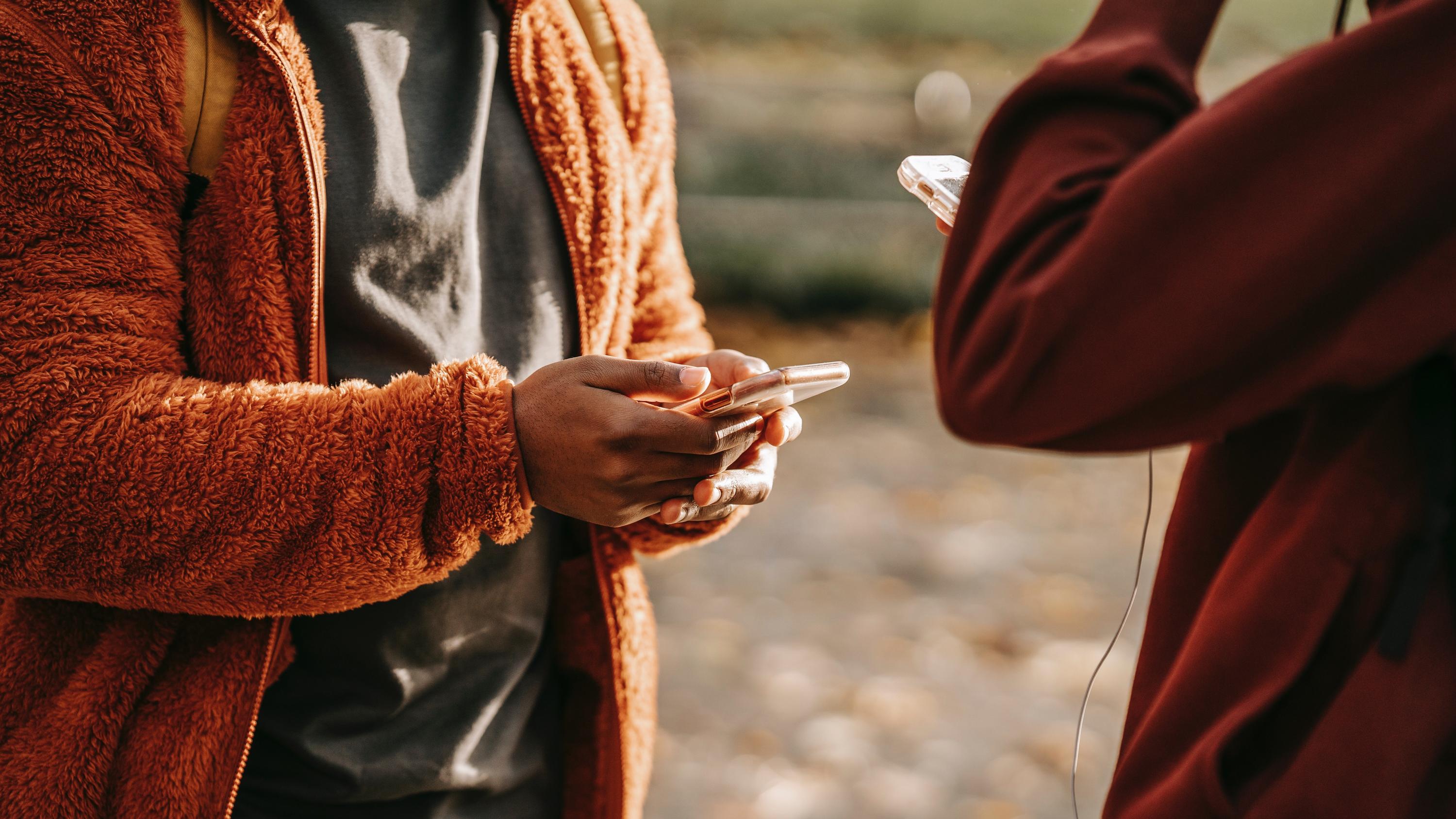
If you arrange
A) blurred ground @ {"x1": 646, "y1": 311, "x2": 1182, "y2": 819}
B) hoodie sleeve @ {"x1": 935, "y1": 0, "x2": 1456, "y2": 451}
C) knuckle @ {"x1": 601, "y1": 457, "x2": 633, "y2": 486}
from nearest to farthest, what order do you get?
hoodie sleeve @ {"x1": 935, "y1": 0, "x2": 1456, "y2": 451}
knuckle @ {"x1": 601, "y1": 457, "x2": 633, "y2": 486}
blurred ground @ {"x1": 646, "y1": 311, "x2": 1182, "y2": 819}

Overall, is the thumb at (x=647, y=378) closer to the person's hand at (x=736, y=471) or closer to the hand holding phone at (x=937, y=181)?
the person's hand at (x=736, y=471)

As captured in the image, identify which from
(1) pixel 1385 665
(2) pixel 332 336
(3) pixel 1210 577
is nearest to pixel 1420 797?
(1) pixel 1385 665

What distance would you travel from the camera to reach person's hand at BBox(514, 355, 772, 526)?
1.10 m

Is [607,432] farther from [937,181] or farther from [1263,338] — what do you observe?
[1263,338]

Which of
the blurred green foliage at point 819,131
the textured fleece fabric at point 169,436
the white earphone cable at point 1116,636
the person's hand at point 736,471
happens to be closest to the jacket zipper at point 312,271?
the textured fleece fabric at point 169,436

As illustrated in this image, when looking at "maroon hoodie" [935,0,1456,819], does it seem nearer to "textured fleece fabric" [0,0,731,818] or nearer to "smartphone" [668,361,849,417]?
"smartphone" [668,361,849,417]

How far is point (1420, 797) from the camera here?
2.35ft

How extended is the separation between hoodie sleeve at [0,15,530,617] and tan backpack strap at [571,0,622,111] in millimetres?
571

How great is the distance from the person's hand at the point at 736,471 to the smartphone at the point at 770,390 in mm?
52

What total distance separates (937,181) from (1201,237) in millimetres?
→ 489

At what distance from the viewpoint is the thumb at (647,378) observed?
1123 mm

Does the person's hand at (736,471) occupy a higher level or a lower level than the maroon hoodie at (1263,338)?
lower

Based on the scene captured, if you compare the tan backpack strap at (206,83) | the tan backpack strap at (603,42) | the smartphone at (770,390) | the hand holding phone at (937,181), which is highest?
the tan backpack strap at (206,83)

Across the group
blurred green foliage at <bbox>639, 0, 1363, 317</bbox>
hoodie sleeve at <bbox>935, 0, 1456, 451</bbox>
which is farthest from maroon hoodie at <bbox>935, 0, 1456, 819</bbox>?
blurred green foliage at <bbox>639, 0, 1363, 317</bbox>
